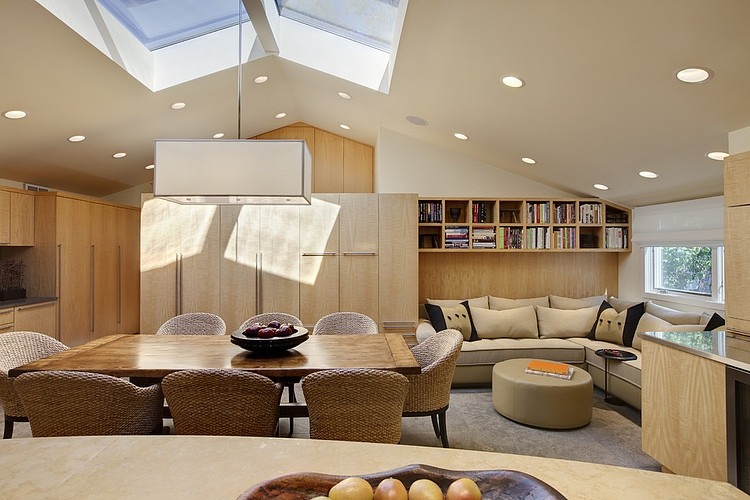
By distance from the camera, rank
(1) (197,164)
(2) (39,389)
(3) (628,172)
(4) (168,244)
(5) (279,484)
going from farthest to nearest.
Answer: (4) (168,244), (3) (628,172), (1) (197,164), (2) (39,389), (5) (279,484)

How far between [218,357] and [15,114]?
8.30 feet

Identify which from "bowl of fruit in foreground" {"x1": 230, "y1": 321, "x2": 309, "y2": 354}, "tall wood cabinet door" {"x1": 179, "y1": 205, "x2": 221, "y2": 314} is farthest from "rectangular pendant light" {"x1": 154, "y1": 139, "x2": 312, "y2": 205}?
"tall wood cabinet door" {"x1": 179, "y1": 205, "x2": 221, "y2": 314}

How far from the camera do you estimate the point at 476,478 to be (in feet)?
2.97

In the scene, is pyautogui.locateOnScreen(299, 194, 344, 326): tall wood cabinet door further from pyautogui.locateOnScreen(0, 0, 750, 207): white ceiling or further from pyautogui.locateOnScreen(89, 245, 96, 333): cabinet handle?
pyautogui.locateOnScreen(89, 245, 96, 333): cabinet handle

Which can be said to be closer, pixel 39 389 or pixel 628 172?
pixel 39 389

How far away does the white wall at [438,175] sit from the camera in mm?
5387

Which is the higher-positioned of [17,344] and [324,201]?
[324,201]

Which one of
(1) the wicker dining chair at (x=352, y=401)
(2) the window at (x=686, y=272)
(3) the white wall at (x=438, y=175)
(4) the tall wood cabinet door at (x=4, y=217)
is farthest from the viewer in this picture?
(3) the white wall at (x=438, y=175)

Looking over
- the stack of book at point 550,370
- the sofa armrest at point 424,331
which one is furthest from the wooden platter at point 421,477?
the sofa armrest at point 424,331

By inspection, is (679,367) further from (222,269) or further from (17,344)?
(222,269)

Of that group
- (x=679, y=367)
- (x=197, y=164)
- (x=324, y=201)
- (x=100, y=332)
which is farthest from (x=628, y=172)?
(x=100, y=332)

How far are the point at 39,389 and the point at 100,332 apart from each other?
12.3 feet

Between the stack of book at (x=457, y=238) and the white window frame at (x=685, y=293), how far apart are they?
1.91 m

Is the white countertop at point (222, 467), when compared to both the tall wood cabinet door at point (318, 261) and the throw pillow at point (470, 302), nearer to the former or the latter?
the tall wood cabinet door at point (318, 261)
